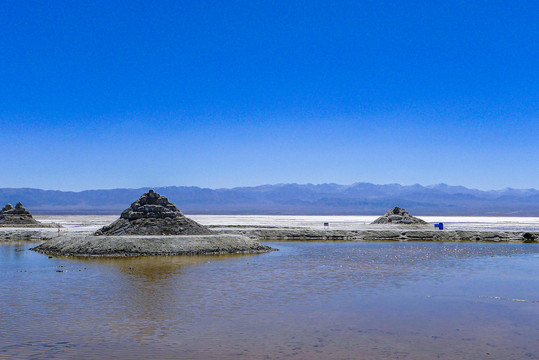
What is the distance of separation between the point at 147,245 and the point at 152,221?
12.7ft

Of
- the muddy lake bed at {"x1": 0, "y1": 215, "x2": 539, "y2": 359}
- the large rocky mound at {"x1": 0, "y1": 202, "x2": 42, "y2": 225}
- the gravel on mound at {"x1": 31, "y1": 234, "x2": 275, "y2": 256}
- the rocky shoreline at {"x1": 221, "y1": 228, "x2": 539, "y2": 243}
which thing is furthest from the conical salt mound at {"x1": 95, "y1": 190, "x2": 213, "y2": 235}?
the large rocky mound at {"x1": 0, "y1": 202, "x2": 42, "y2": 225}

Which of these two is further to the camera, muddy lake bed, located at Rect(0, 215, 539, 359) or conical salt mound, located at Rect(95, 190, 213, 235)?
conical salt mound, located at Rect(95, 190, 213, 235)

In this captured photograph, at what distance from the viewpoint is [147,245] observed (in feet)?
94.0

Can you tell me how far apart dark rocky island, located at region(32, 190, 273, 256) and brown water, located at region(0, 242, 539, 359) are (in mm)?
3459

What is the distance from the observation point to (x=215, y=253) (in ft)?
96.8

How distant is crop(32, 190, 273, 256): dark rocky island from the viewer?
93.4ft

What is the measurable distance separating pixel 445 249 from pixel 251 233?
16.1 m

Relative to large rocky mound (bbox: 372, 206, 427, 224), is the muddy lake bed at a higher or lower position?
lower

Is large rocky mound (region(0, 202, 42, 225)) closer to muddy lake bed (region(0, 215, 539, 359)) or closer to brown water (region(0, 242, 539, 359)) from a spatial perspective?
muddy lake bed (region(0, 215, 539, 359))

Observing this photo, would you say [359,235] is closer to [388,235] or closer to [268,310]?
[388,235]

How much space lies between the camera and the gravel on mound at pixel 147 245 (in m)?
28.2

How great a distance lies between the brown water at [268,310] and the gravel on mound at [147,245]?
3321 mm

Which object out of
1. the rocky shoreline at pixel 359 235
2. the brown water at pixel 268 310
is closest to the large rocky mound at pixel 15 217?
the rocky shoreline at pixel 359 235

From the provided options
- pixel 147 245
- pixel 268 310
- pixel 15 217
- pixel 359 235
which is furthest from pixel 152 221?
pixel 15 217
